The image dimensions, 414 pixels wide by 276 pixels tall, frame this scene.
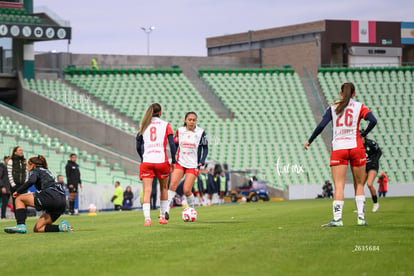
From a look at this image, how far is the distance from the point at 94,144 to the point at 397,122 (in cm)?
2144

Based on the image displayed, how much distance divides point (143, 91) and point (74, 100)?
529cm

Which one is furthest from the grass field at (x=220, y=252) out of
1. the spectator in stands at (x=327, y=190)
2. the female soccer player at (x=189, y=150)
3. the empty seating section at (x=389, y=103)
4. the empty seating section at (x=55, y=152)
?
the empty seating section at (x=389, y=103)

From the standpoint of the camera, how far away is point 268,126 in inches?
2122

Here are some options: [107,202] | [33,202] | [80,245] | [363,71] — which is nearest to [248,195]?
[107,202]

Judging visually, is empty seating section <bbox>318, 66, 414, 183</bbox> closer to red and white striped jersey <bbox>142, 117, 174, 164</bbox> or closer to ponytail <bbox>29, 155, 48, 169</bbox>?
red and white striped jersey <bbox>142, 117, 174, 164</bbox>

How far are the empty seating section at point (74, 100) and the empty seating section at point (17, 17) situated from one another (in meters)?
3.65

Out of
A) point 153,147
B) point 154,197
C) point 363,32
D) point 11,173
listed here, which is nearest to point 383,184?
point 154,197

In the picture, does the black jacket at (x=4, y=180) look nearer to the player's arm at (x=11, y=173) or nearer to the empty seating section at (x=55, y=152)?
the player's arm at (x=11, y=173)

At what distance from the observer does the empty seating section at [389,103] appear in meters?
53.5

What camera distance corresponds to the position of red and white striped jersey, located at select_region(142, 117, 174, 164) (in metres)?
16.3

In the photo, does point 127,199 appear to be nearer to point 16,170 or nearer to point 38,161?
point 16,170

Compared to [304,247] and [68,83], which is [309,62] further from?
[304,247]

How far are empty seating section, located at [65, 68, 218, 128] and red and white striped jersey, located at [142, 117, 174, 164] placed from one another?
34.4 metres

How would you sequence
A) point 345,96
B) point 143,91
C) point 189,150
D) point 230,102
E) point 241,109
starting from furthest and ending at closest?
point 230,102
point 241,109
point 143,91
point 189,150
point 345,96
